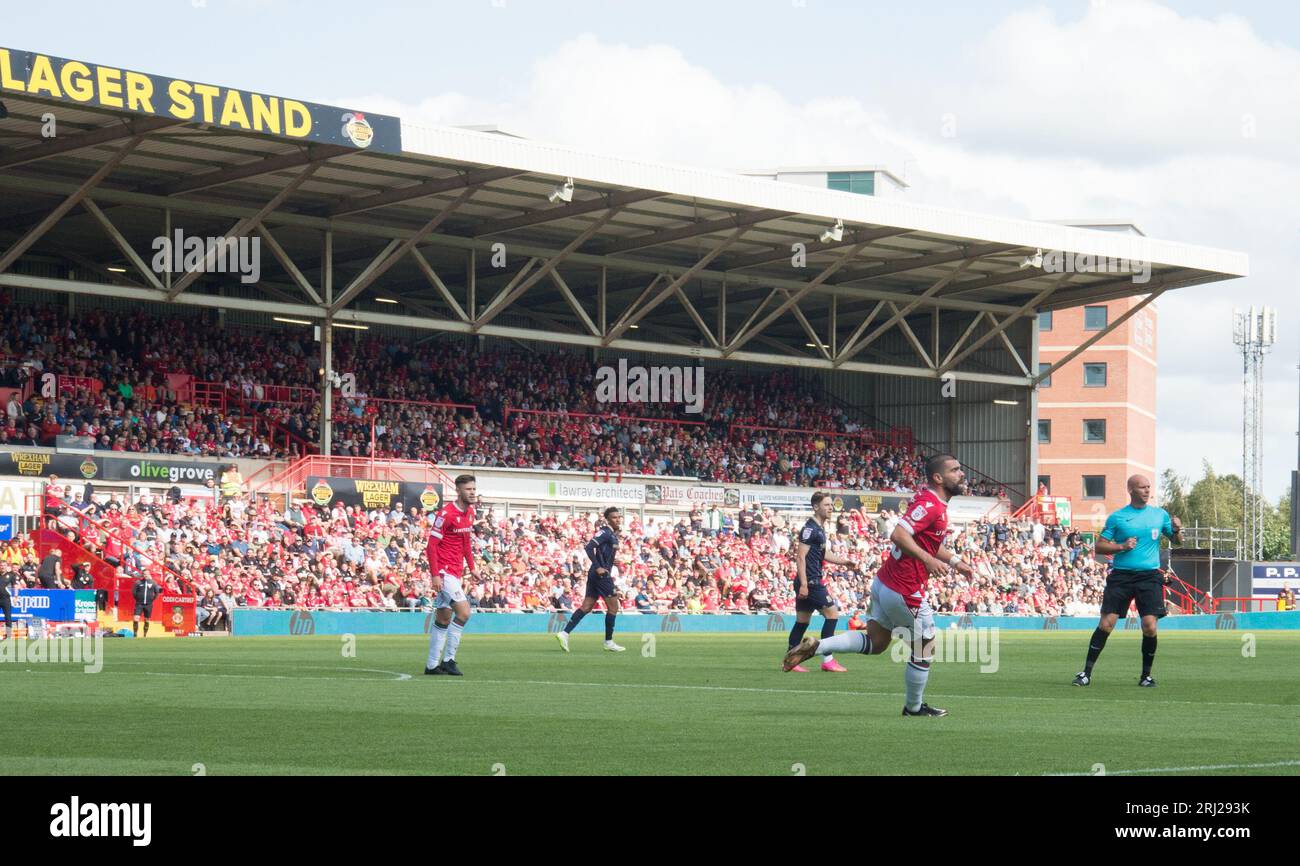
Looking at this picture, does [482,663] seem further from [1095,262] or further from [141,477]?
[1095,262]

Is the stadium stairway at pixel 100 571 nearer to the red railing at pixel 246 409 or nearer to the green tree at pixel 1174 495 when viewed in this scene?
the red railing at pixel 246 409

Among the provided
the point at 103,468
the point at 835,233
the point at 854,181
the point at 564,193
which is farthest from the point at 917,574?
the point at 854,181

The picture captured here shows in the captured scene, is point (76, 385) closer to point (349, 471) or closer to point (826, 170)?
point (349, 471)

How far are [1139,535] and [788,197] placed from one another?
29.4m

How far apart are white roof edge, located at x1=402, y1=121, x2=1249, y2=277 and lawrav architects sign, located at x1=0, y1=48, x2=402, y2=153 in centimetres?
142

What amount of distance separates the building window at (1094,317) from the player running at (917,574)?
88969 millimetres

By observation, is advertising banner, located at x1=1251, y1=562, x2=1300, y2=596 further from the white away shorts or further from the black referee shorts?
the white away shorts

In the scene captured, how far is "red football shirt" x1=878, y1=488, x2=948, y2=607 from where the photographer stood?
493 inches

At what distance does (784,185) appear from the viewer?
4562cm

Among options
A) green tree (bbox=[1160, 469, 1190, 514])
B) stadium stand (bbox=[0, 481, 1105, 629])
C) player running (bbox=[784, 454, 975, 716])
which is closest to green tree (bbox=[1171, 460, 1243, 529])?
green tree (bbox=[1160, 469, 1190, 514])

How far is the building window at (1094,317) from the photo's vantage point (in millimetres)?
98812

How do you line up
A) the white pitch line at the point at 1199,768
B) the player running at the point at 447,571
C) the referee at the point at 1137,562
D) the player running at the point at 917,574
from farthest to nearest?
the player running at the point at 447,571
the referee at the point at 1137,562
the player running at the point at 917,574
the white pitch line at the point at 1199,768

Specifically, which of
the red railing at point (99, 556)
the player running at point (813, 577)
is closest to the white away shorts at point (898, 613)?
the player running at point (813, 577)

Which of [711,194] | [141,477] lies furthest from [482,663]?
[711,194]
